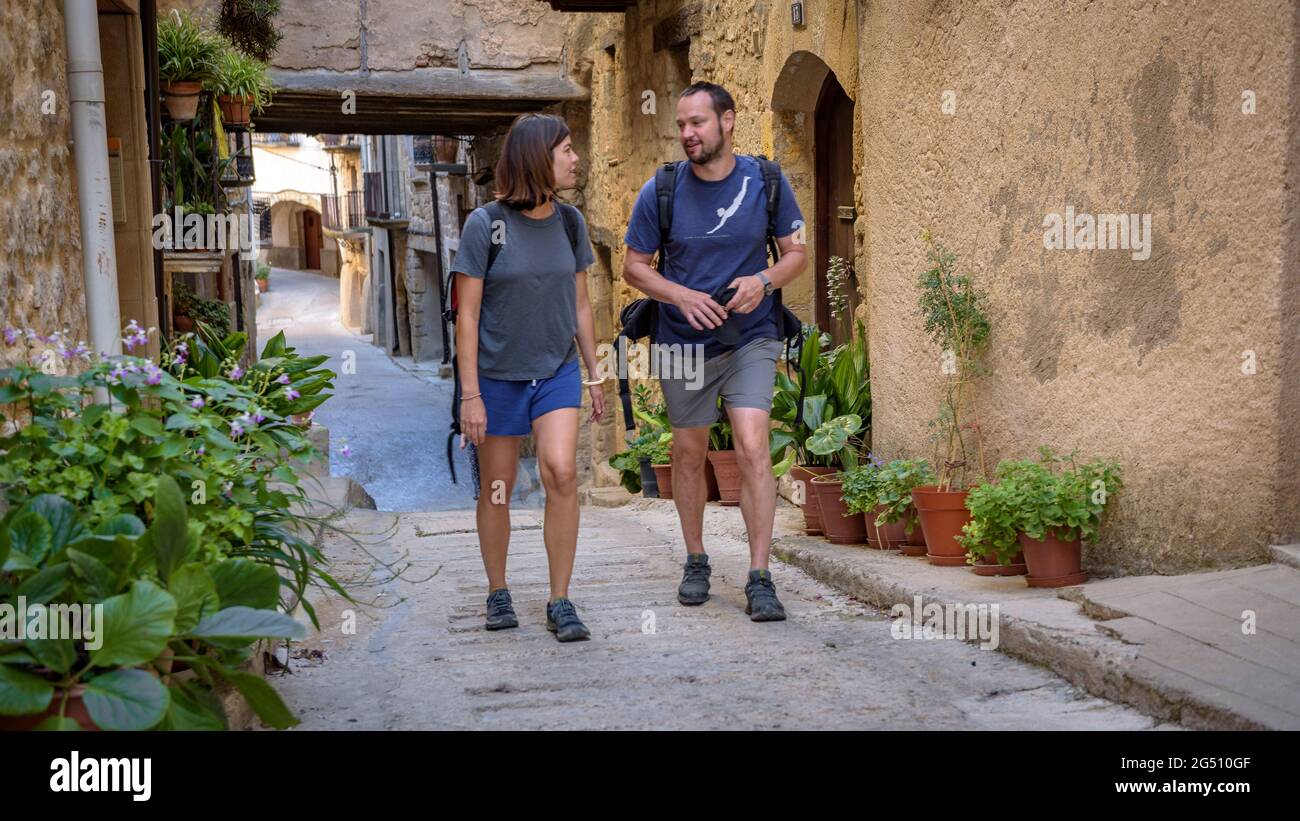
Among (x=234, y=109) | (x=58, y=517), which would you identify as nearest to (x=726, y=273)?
(x=58, y=517)

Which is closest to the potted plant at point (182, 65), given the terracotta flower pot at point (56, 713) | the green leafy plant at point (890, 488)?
the green leafy plant at point (890, 488)

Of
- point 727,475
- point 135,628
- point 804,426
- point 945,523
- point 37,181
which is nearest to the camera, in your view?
point 135,628

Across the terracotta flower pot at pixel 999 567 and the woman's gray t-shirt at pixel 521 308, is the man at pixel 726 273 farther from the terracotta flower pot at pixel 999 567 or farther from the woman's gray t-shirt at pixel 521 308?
the terracotta flower pot at pixel 999 567

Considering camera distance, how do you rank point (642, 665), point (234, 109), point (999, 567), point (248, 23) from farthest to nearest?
point (248, 23), point (234, 109), point (999, 567), point (642, 665)

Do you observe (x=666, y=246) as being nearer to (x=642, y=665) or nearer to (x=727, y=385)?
(x=727, y=385)

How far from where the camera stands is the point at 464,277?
14.2ft

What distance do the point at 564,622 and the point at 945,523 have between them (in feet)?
5.26

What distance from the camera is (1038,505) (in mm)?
4508

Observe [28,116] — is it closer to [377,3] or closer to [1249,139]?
[1249,139]

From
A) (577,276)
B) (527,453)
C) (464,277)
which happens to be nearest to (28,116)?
(464,277)

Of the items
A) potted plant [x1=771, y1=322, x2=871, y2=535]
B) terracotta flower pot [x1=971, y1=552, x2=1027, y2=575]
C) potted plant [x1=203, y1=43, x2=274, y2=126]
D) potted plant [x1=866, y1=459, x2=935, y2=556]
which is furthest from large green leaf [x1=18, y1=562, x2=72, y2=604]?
potted plant [x1=203, y1=43, x2=274, y2=126]

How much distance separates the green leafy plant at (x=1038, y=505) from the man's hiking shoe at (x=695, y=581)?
3.18 feet

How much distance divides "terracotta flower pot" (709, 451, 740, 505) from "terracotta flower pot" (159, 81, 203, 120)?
Answer: 4012mm
